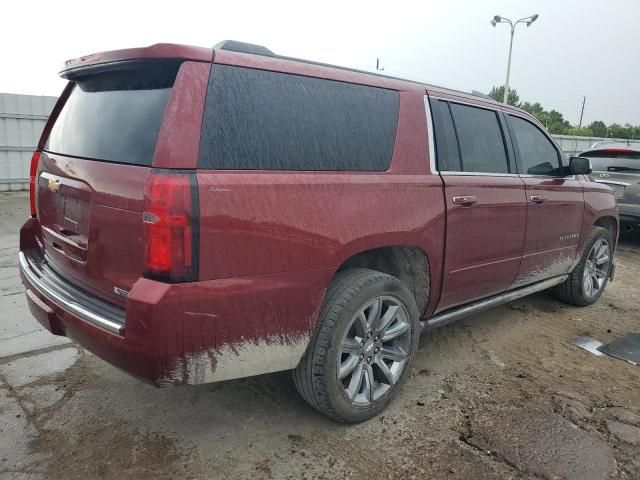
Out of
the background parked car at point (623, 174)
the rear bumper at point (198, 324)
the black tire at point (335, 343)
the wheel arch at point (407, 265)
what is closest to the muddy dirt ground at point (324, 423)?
the black tire at point (335, 343)

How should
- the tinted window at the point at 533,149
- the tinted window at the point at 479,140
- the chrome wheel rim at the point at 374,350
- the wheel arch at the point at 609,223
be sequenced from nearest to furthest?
the chrome wheel rim at the point at 374,350, the tinted window at the point at 479,140, the tinted window at the point at 533,149, the wheel arch at the point at 609,223

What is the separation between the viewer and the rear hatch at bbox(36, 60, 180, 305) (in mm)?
2117

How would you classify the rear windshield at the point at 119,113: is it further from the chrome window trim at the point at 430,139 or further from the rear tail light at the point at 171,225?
the chrome window trim at the point at 430,139

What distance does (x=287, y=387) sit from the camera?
124 inches

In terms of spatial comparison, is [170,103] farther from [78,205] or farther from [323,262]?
[323,262]

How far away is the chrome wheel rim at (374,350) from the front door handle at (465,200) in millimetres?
763

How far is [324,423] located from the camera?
2.78 m

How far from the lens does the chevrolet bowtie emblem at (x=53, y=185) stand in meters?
2.57

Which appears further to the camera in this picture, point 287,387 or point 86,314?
point 287,387

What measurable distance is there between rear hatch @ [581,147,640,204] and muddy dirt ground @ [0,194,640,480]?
4903mm

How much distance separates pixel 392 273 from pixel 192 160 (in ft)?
4.96

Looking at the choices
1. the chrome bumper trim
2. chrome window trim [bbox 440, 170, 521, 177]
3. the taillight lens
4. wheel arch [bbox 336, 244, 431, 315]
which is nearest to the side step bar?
wheel arch [bbox 336, 244, 431, 315]

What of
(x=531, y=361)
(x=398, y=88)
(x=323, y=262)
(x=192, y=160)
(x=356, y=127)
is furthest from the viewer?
(x=531, y=361)

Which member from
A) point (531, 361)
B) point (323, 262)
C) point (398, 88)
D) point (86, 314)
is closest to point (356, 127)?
point (398, 88)
